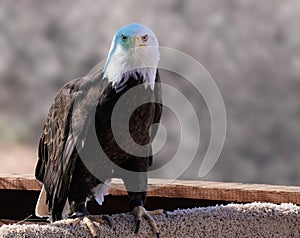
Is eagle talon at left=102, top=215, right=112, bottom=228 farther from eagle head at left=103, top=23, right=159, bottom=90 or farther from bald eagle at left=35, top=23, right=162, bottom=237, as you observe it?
eagle head at left=103, top=23, right=159, bottom=90

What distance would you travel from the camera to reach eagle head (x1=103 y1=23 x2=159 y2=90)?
7.26 ft

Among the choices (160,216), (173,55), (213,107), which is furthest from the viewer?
(173,55)

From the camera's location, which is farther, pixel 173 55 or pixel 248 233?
pixel 173 55

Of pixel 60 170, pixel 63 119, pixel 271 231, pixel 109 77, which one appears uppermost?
pixel 109 77

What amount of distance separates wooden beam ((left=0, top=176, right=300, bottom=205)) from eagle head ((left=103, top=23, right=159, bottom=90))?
481 millimetres

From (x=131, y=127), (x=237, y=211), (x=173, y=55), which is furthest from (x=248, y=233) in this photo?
(x=173, y=55)

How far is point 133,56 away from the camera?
7.43 ft

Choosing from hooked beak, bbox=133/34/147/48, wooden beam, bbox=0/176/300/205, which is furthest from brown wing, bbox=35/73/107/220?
wooden beam, bbox=0/176/300/205

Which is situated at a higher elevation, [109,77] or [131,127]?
[109,77]

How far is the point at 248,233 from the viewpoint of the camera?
2291 millimetres

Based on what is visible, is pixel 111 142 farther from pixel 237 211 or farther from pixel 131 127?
pixel 237 211

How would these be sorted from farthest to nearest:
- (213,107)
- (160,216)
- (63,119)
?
1. (213,107)
2. (63,119)
3. (160,216)

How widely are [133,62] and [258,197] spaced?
25.7 inches

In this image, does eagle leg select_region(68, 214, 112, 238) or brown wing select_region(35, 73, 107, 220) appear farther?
brown wing select_region(35, 73, 107, 220)
